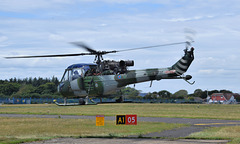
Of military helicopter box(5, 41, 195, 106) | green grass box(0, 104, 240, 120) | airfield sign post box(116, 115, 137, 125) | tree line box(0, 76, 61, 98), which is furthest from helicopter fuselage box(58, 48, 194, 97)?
tree line box(0, 76, 61, 98)

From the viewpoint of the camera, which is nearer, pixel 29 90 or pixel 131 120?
pixel 131 120

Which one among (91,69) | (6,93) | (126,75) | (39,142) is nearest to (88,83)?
(91,69)

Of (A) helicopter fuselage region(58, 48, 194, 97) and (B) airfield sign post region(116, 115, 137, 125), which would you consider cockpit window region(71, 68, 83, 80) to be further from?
(B) airfield sign post region(116, 115, 137, 125)

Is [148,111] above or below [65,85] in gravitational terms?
below

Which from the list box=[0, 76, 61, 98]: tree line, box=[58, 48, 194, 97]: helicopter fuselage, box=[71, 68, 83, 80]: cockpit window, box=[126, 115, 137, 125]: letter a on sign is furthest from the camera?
box=[0, 76, 61, 98]: tree line

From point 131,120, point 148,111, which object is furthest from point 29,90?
point 131,120

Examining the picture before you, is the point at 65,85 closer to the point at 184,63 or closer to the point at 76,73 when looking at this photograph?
the point at 76,73

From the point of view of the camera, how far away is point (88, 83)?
4325 cm

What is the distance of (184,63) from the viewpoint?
137ft

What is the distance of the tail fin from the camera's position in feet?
135

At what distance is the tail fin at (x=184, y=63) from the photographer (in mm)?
41175

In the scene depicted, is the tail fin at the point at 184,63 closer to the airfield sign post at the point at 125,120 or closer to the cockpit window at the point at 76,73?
the cockpit window at the point at 76,73

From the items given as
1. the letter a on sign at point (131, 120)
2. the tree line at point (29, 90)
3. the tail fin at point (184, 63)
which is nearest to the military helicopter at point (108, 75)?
the tail fin at point (184, 63)

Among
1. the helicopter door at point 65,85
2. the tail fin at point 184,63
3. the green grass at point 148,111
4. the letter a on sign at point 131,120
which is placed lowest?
the green grass at point 148,111
